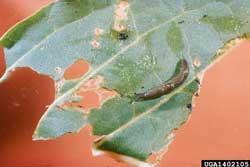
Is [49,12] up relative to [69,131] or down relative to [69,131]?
up

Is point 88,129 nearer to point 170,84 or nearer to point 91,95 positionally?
point 91,95

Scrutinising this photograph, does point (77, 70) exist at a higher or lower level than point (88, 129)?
higher

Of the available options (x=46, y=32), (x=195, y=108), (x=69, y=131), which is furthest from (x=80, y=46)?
(x=195, y=108)

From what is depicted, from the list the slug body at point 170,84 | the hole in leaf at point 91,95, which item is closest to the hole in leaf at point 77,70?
the hole in leaf at point 91,95

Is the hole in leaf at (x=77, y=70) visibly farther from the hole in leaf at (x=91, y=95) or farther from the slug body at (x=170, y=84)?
the slug body at (x=170, y=84)

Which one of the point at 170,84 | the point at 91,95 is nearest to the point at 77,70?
the point at 91,95

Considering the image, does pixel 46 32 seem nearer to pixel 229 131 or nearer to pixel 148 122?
pixel 148 122
